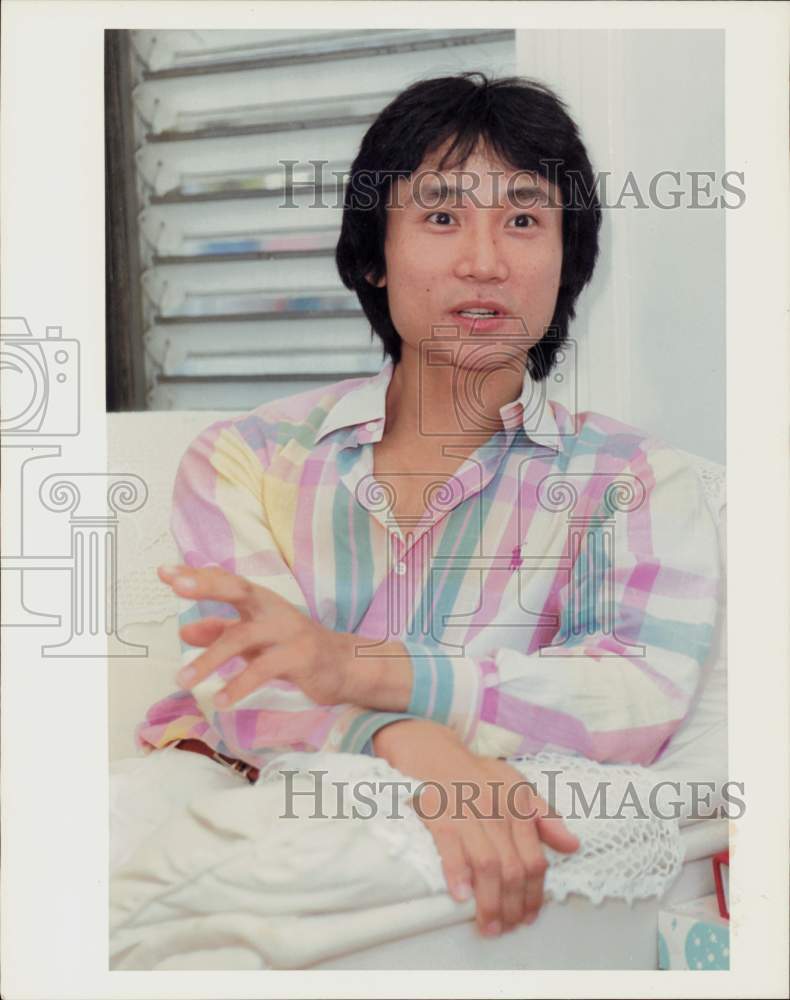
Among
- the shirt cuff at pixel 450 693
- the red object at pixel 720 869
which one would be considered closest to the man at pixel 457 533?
the shirt cuff at pixel 450 693

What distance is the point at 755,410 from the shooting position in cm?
134

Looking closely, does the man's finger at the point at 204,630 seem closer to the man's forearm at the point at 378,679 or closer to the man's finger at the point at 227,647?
the man's finger at the point at 227,647

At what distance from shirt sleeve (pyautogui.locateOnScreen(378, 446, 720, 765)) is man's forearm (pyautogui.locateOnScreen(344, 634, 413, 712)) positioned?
1 cm

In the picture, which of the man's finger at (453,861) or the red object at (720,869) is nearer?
the man's finger at (453,861)

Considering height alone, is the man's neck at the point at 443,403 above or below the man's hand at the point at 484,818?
above

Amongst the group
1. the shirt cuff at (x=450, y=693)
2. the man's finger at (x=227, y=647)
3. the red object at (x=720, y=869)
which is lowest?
the red object at (x=720, y=869)

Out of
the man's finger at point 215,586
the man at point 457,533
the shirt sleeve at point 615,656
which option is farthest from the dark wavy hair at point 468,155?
the man's finger at point 215,586

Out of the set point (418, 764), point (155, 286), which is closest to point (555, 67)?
point (155, 286)

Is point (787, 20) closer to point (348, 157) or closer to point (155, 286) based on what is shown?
point (348, 157)

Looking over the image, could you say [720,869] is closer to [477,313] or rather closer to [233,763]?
[233,763]

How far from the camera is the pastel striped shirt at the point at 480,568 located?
1.28 metres

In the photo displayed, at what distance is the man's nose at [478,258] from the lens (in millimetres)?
1282

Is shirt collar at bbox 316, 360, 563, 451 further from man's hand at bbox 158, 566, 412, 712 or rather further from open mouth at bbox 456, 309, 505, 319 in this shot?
man's hand at bbox 158, 566, 412, 712

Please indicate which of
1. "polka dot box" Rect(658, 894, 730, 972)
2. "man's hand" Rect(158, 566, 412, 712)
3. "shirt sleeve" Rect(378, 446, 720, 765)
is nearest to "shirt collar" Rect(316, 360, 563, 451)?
"shirt sleeve" Rect(378, 446, 720, 765)
